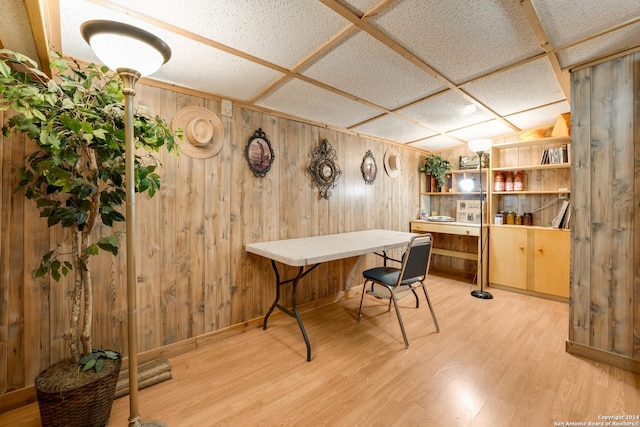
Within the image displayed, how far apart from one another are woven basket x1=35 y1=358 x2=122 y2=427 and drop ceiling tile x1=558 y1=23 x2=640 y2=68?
331 cm

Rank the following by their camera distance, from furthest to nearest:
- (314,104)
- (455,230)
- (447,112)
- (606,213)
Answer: (455,230) → (447,112) → (314,104) → (606,213)

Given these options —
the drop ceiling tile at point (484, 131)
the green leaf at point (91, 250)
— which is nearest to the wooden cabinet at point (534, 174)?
the drop ceiling tile at point (484, 131)

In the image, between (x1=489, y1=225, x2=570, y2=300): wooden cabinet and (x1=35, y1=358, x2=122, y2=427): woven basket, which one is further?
(x1=489, y1=225, x2=570, y2=300): wooden cabinet

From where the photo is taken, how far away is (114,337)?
→ 1802 mm

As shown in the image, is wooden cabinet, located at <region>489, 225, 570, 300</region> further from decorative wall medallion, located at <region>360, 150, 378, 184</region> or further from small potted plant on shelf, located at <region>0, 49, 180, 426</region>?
small potted plant on shelf, located at <region>0, 49, 180, 426</region>

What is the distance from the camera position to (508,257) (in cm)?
335

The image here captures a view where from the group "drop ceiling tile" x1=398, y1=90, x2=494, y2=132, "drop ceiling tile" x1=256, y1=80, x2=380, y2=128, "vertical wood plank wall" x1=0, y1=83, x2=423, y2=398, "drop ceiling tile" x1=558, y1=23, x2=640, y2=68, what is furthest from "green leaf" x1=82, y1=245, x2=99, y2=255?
"drop ceiling tile" x1=558, y1=23, x2=640, y2=68

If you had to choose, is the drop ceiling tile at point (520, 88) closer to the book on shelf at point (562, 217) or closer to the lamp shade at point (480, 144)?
the lamp shade at point (480, 144)

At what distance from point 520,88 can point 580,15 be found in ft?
2.82

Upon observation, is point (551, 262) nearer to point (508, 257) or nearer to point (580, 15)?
point (508, 257)

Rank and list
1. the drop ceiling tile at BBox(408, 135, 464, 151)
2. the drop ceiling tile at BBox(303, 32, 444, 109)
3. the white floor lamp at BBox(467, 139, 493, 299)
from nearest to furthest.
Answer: the drop ceiling tile at BBox(303, 32, 444, 109)
the white floor lamp at BBox(467, 139, 493, 299)
the drop ceiling tile at BBox(408, 135, 464, 151)

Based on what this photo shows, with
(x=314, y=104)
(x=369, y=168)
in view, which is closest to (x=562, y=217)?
(x=369, y=168)

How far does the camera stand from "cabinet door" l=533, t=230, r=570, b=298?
2939 millimetres

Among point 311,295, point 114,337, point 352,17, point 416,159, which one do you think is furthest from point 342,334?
point 416,159
